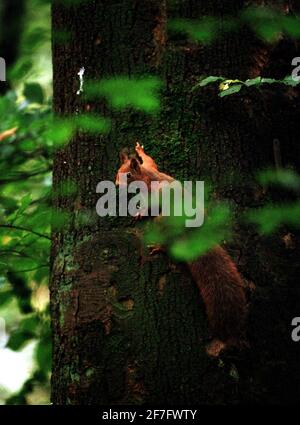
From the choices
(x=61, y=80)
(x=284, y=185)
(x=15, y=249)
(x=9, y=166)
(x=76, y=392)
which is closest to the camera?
(x=76, y=392)

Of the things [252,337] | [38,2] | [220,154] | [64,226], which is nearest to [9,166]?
[38,2]

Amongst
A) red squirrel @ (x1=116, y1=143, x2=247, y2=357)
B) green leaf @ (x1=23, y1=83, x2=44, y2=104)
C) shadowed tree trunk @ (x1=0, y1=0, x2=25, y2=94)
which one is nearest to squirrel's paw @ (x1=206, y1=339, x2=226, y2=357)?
red squirrel @ (x1=116, y1=143, x2=247, y2=357)

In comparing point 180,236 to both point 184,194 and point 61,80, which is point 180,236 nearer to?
point 184,194

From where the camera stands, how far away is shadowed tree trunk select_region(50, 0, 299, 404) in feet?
6.90

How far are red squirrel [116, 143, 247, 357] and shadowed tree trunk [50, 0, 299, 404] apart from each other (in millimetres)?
35

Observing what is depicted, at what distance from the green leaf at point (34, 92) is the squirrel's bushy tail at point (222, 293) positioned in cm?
211

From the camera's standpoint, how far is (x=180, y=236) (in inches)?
85.0

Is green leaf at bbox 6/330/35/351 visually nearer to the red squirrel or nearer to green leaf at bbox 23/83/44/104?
green leaf at bbox 23/83/44/104

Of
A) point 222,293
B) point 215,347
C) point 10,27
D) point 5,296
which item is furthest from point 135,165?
point 10,27

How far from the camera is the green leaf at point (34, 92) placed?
3896 millimetres

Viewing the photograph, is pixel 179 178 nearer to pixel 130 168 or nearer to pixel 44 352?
pixel 130 168
